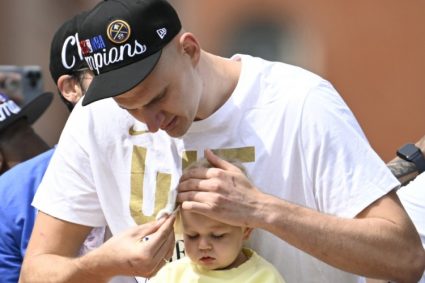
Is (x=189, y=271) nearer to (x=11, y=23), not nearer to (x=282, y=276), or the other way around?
(x=282, y=276)

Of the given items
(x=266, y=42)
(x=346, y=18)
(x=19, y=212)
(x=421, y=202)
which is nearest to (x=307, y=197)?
(x=421, y=202)

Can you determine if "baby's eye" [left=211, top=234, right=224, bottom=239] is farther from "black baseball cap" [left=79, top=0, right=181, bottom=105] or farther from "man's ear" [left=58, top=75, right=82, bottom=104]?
"man's ear" [left=58, top=75, right=82, bottom=104]

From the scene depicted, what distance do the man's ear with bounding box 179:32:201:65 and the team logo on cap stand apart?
163 mm

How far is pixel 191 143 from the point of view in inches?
114

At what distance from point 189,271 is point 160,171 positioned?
298 mm

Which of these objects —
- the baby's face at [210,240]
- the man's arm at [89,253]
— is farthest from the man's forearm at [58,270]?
the baby's face at [210,240]

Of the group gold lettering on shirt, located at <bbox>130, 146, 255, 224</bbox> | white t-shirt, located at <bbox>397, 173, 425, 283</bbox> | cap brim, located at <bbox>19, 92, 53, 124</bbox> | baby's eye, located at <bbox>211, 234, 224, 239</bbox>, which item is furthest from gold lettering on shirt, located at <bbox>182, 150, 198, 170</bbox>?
cap brim, located at <bbox>19, 92, 53, 124</bbox>

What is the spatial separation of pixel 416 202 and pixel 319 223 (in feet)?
2.83

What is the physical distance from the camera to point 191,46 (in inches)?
108

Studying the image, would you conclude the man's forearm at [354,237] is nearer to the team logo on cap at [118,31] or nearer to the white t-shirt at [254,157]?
the white t-shirt at [254,157]

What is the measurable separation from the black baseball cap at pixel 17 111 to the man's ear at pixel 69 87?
0.85 metres

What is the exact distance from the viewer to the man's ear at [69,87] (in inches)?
151

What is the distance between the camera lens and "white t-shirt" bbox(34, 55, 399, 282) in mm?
2719

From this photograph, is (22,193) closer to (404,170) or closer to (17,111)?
(17,111)
